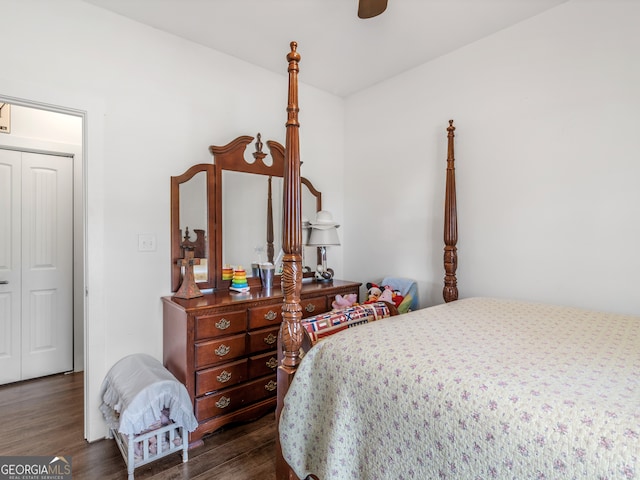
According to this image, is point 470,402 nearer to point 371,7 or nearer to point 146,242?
point 371,7

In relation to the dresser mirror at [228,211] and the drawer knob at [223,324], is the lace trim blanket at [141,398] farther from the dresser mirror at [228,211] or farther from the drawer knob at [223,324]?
the dresser mirror at [228,211]

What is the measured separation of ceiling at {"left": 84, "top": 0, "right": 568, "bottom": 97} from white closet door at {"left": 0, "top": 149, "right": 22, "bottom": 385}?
5.67ft

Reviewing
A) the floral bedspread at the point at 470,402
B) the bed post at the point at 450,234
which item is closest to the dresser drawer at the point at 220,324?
the floral bedspread at the point at 470,402

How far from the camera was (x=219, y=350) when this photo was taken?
2.18m

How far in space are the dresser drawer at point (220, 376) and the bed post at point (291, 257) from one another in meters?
0.77

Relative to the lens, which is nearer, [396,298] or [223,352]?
[223,352]

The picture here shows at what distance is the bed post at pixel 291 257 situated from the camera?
59.6 inches

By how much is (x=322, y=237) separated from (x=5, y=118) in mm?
2844

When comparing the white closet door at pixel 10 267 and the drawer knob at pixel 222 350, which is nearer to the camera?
the drawer knob at pixel 222 350

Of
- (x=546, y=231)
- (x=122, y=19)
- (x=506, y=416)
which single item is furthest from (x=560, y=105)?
(x=122, y=19)

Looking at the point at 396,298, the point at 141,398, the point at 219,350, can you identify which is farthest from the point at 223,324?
the point at 396,298

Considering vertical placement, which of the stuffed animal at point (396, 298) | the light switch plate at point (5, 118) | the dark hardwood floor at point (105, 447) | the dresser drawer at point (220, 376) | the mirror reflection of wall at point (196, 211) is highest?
the light switch plate at point (5, 118)

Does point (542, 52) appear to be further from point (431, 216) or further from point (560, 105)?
point (431, 216)

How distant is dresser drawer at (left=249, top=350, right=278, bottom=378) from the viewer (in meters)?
2.33
